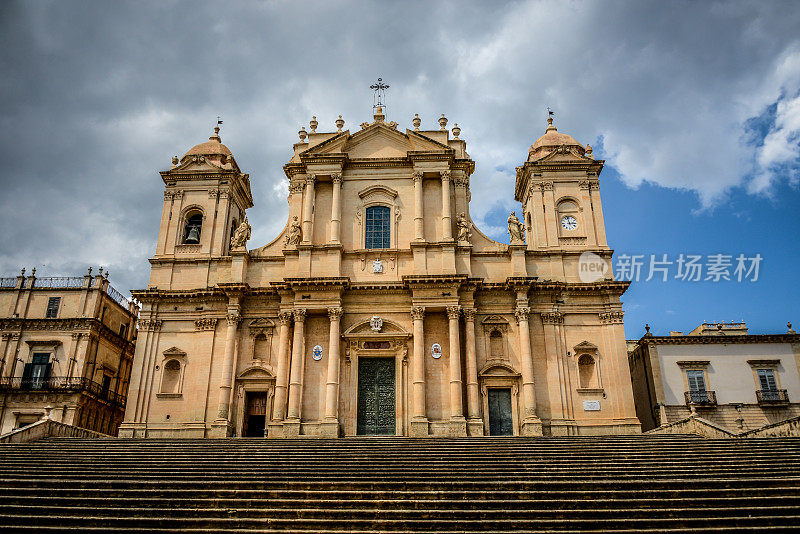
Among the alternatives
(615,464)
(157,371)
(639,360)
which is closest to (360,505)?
(615,464)

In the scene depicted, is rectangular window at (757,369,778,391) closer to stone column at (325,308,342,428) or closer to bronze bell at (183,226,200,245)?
stone column at (325,308,342,428)

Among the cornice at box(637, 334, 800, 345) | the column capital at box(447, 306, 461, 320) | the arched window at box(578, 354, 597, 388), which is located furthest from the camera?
the cornice at box(637, 334, 800, 345)

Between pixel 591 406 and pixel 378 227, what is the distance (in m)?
12.7

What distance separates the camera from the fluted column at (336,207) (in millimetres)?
29484

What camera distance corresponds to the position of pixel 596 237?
30.4m

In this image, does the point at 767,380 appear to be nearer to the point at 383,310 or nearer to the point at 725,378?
the point at 725,378

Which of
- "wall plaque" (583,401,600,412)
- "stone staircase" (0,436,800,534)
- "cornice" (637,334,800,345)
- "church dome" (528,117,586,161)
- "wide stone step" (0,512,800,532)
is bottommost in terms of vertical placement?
"wide stone step" (0,512,800,532)

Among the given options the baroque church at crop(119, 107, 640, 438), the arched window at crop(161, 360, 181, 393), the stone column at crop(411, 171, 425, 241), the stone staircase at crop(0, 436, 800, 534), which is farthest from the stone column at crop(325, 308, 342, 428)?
the stone staircase at crop(0, 436, 800, 534)

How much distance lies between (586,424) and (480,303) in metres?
6.93

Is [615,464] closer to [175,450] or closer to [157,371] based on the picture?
[175,450]

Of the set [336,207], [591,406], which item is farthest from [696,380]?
[336,207]

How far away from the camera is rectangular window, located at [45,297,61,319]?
35094 millimetres

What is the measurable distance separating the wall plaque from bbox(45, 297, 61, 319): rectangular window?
2855 cm

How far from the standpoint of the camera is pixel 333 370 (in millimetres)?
27031
